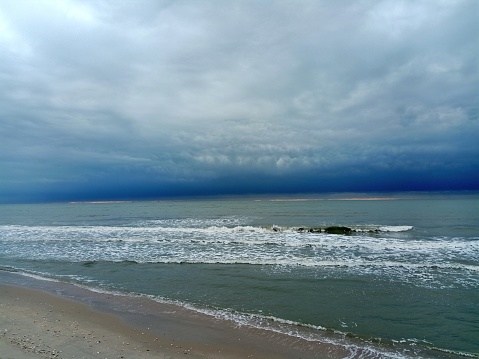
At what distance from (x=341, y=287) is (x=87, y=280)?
11.0 meters

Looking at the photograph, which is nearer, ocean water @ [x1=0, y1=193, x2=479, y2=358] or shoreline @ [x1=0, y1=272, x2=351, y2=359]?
shoreline @ [x1=0, y1=272, x2=351, y2=359]

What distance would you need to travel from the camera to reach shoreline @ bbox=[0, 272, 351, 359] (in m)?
7.23

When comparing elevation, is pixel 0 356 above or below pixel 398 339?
above

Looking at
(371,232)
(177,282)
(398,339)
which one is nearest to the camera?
(398,339)

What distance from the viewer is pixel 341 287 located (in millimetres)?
12883

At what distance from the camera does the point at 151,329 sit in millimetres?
8711

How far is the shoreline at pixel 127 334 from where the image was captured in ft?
23.7

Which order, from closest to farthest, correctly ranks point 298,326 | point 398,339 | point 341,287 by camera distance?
1. point 398,339
2. point 298,326
3. point 341,287

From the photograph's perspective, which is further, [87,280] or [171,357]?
[87,280]

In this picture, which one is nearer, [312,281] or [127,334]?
[127,334]

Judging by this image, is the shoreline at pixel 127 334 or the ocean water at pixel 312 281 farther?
the ocean water at pixel 312 281

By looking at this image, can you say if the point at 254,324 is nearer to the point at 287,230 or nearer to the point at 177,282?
the point at 177,282

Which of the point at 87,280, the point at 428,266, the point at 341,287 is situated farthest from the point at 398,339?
the point at 87,280

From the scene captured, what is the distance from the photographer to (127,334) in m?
8.32
